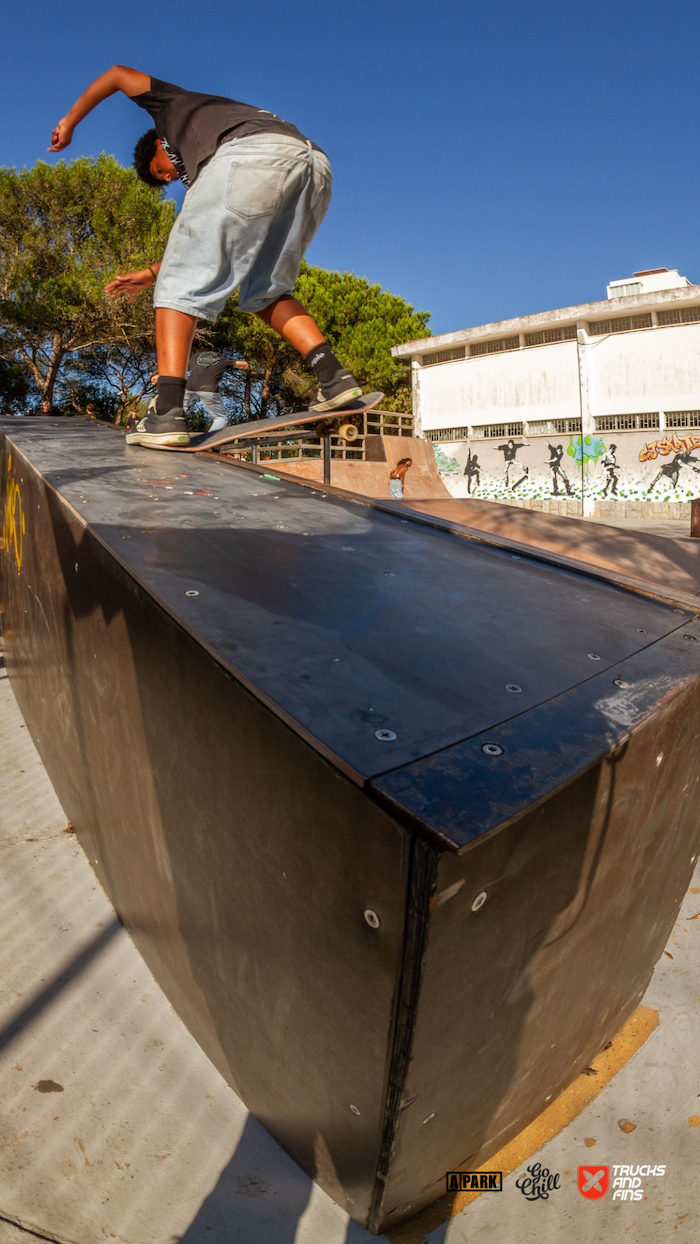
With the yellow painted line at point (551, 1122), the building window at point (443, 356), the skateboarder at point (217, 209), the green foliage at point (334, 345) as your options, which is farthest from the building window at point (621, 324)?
the yellow painted line at point (551, 1122)

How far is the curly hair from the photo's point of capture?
3.15m

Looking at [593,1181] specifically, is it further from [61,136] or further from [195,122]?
[61,136]

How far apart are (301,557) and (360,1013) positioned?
107cm

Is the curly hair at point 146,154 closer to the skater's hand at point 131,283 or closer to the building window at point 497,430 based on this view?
the skater's hand at point 131,283

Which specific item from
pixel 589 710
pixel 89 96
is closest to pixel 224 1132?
pixel 589 710

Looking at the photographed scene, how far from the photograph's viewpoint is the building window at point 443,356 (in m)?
24.2

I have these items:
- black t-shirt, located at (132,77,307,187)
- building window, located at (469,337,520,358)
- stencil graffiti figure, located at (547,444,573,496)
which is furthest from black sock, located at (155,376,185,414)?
building window, located at (469,337,520,358)

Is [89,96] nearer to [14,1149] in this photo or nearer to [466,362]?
[14,1149]

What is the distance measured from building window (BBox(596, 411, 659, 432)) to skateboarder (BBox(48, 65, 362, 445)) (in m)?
20.0

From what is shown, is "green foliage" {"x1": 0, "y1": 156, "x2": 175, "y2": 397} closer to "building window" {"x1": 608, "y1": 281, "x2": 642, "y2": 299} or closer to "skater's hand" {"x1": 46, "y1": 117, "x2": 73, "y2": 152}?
"building window" {"x1": 608, "y1": 281, "x2": 642, "y2": 299}

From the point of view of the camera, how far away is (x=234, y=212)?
272 cm

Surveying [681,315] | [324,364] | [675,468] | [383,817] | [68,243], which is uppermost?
[68,243]

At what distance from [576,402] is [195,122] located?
20976 millimetres

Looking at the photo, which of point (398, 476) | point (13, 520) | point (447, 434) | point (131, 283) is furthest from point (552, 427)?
point (13, 520)
